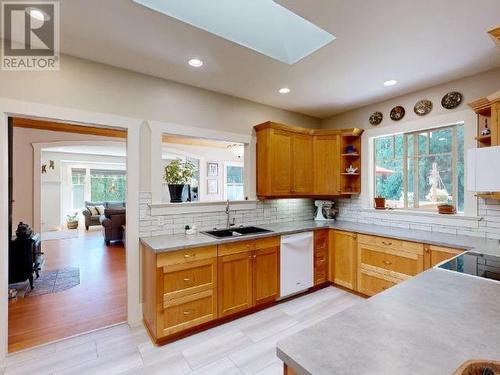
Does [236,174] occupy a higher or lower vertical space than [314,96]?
lower

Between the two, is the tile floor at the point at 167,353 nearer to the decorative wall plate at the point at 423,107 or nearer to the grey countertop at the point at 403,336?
the grey countertop at the point at 403,336

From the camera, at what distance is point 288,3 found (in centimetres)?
170

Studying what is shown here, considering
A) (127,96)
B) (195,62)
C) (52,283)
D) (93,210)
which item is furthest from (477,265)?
(93,210)

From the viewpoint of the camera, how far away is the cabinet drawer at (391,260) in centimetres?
276

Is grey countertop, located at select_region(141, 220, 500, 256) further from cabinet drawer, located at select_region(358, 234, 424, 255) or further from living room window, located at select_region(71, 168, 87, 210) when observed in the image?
living room window, located at select_region(71, 168, 87, 210)

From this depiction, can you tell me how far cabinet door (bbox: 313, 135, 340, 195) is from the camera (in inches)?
150

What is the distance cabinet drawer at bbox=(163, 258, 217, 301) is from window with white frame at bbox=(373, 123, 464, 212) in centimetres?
279

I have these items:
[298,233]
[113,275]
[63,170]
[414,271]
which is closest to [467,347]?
[414,271]

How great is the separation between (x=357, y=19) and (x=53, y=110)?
105 inches

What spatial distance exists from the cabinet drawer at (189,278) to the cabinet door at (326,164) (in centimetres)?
210

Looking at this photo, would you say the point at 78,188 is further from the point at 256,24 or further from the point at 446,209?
the point at 446,209

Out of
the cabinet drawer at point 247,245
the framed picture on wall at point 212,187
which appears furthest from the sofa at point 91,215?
the cabinet drawer at point 247,245

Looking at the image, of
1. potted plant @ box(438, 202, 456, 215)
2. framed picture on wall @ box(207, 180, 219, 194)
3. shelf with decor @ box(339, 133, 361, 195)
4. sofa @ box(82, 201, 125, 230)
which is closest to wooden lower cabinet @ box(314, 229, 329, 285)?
shelf with decor @ box(339, 133, 361, 195)

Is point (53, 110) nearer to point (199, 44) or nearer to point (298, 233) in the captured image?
point (199, 44)
